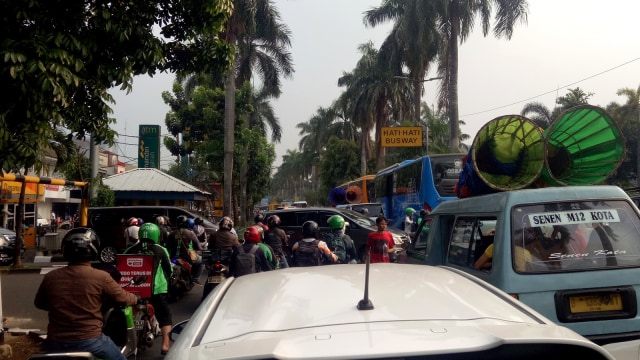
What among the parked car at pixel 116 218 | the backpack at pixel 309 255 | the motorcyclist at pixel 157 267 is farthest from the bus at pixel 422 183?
the motorcyclist at pixel 157 267

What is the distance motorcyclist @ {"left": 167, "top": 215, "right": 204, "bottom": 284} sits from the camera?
1074 centimetres

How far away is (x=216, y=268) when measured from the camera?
845cm

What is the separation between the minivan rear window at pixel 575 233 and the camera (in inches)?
187

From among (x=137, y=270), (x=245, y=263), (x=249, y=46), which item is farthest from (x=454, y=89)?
(x=137, y=270)

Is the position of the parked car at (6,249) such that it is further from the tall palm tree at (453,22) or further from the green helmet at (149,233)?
the tall palm tree at (453,22)

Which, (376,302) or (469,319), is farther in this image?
(376,302)

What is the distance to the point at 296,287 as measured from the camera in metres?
2.69

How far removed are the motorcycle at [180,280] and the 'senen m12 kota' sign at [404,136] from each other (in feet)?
77.5

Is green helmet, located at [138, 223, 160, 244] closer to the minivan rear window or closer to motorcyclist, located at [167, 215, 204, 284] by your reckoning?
motorcyclist, located at [167, 215, 204, 284]

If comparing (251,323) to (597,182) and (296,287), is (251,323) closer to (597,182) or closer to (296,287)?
(296,287)

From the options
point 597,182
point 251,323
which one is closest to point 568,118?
point 597,182

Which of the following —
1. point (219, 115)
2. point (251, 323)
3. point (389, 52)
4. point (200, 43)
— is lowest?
point (251, 323)

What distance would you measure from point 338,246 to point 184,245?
11.8 ft

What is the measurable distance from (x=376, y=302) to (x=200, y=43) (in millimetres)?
6778
